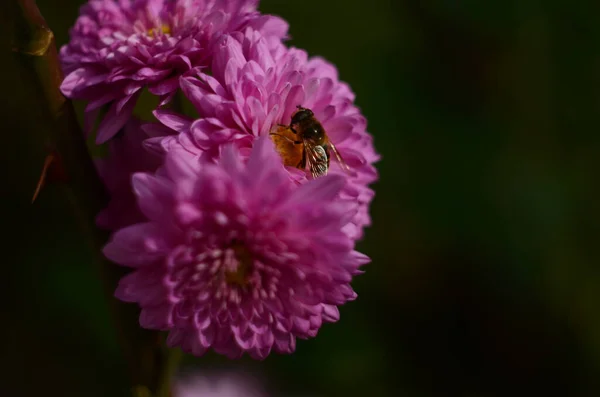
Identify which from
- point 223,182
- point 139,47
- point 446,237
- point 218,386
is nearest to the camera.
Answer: point 223,182

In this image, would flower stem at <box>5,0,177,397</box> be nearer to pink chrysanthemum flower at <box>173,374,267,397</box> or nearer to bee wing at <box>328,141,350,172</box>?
bee wing at <box>328,141,350,172</box>

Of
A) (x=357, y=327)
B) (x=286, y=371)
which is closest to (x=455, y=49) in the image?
(x=357, y=327)

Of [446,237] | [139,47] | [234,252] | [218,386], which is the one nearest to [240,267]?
[234,252]

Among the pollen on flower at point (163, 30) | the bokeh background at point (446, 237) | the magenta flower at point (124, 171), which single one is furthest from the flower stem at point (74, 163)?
the bokeh background at point (446, 237)

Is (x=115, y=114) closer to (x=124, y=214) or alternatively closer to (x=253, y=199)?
(x=124, y=214)

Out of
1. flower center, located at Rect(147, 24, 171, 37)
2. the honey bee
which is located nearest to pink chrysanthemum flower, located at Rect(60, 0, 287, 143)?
flower center, located at Rect(147, 24, 171, 37)

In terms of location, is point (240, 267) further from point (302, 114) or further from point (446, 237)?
point (446, 237)
